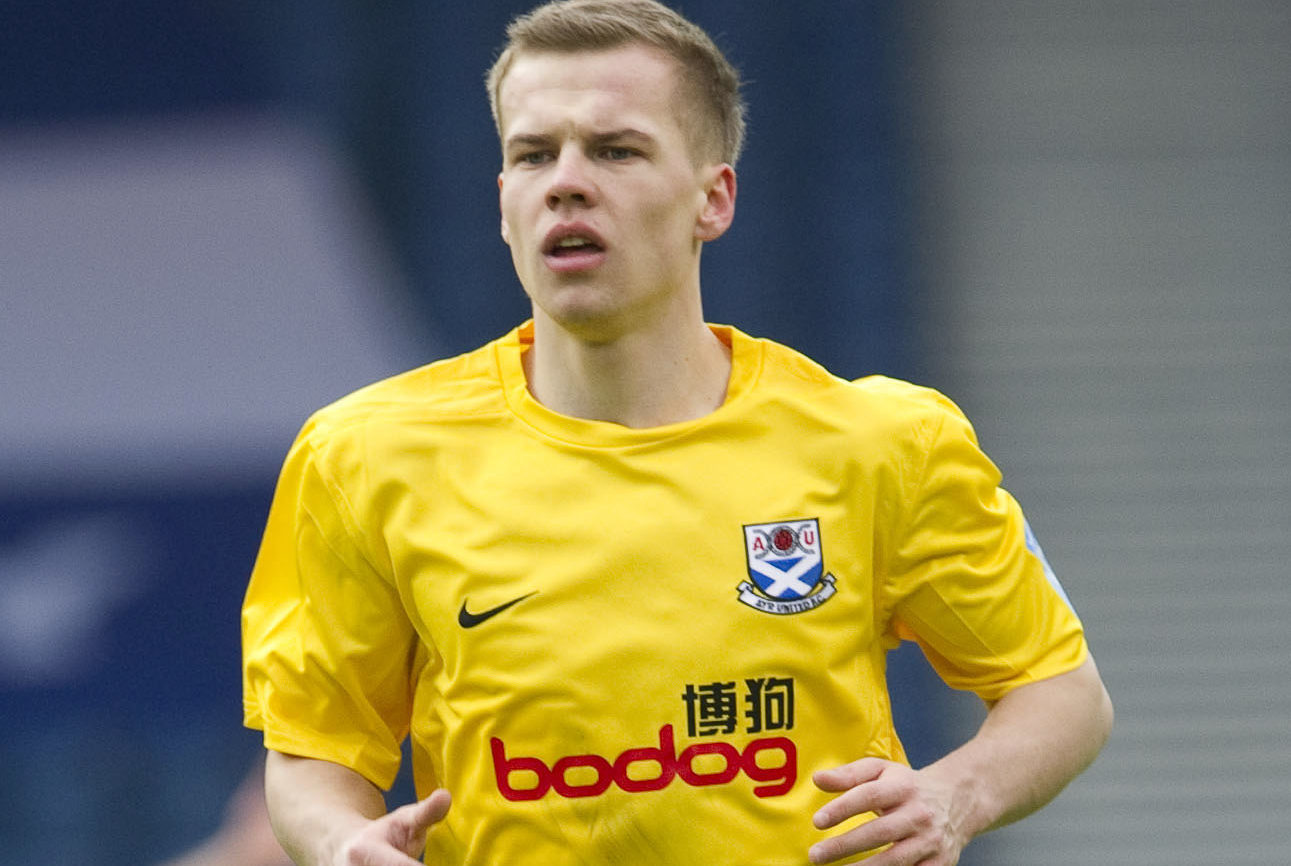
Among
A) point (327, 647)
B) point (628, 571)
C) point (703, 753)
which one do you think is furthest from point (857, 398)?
point (327, 647)

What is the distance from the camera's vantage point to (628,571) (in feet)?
8.14

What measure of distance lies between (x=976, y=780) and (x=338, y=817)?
80 centimetres

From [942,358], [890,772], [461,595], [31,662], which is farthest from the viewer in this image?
[942,358]

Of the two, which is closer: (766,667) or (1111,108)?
(766,667)

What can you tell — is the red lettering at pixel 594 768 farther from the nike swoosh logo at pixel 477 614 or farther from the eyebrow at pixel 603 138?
the eyebrow at pixel 603 138

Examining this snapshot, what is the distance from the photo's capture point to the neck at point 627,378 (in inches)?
103

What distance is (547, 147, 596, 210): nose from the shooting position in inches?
97.6

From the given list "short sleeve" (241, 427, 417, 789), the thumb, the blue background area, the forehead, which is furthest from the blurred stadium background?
the thumb

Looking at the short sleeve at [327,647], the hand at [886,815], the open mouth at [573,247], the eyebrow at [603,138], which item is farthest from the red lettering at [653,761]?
the eyebrow at [603,138]

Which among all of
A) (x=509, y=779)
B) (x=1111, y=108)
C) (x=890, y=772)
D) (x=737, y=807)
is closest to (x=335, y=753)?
(x=509, y=779)

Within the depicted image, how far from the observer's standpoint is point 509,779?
8.13ft

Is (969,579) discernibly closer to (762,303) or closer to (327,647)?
(327,647)

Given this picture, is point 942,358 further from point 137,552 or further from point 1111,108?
point 137,552

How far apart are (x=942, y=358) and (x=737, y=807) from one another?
392 cm
